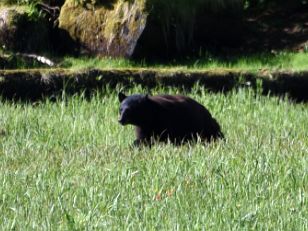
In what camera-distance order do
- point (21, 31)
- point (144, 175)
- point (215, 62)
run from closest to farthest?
point (144, 175)
point (215, 62)
point (21, 31)

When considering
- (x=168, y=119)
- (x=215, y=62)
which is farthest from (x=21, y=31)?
(x=168, y=119)

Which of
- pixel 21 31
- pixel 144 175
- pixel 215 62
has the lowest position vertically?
pixel 144 175

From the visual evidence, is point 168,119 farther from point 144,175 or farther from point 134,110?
point 144,175

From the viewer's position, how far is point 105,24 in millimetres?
14977

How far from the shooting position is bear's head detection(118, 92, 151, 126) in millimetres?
9430

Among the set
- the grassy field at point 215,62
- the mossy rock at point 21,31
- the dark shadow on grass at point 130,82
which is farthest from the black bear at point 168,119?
the mossy rock at point 21,31

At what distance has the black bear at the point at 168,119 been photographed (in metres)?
9.53

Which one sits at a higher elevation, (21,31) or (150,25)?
(150,25)

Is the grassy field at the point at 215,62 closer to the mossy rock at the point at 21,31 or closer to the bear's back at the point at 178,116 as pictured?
the mossy rock at the point at 21,31

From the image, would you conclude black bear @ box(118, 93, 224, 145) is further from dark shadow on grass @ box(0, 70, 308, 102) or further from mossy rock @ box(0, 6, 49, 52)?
mossy rock @ box(0, 6, 49, 52)

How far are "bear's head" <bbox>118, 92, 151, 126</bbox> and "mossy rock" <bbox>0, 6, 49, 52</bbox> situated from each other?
545 centimetres

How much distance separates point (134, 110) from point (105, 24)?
566 cm

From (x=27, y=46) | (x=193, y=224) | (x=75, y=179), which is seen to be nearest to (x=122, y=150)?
(x=75, y=179)

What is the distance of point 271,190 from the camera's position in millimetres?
7035
